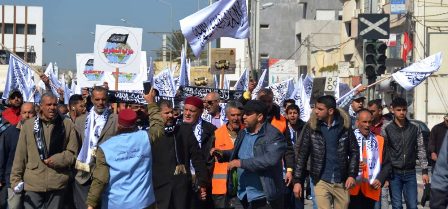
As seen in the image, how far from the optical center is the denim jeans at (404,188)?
1308cm

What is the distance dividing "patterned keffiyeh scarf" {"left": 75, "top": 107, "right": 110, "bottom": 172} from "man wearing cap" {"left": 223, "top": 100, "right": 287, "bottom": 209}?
176 centimetres

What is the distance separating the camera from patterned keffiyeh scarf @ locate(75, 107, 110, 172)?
11056 millimetres

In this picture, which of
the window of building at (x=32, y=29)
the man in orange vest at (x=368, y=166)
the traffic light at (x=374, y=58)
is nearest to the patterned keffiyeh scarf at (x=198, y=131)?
the man in orange vest at (x=368, y=166)

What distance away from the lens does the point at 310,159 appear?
445 inches

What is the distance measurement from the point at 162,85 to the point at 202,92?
4191 mm

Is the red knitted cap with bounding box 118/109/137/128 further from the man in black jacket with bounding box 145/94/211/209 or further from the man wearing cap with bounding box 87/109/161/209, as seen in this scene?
the man in black jacket with bounding box 145/94/211/209

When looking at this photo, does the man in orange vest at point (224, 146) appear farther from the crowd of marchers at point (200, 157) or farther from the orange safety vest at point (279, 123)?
the orange safety vest at point (279, 123)

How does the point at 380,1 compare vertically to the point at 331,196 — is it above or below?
above

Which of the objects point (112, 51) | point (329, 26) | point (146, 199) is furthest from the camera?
point (329, 26)

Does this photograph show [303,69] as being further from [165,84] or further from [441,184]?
[441,184]

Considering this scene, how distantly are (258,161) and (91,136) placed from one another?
2371mm

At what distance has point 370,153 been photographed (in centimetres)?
1212

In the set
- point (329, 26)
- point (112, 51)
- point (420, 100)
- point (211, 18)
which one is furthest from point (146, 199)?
point (329, 26)

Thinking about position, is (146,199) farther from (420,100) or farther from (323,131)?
(420,100)
